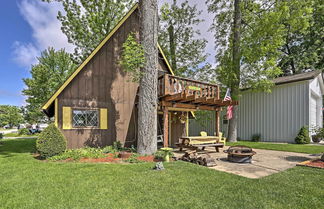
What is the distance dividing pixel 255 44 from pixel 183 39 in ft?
25.1

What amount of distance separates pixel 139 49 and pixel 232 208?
22.2 feet

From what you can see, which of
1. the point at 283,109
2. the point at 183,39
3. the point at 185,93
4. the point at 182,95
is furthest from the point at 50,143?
the point at 183,39

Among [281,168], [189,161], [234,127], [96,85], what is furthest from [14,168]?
[234,127]

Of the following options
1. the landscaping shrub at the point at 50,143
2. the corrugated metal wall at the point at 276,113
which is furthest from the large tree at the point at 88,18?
the corrugated metal wall at the point at 276,113

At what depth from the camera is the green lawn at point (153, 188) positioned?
329cm

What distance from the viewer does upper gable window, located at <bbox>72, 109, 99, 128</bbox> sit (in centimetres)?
892

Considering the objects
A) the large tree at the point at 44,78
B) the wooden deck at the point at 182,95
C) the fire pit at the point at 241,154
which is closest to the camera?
the fire pit at the point at 241,154

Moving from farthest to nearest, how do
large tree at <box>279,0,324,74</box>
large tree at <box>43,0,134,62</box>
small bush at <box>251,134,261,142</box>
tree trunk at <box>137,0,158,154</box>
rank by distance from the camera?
large tree at <box>279,0,324,74</box> → large tree at <box>43,0,134,62</box> → small bush at <box>251,134,261,142</box> → tree trunk at <box>137,0,158,154</box>

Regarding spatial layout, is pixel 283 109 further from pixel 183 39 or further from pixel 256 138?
pixel 183 39

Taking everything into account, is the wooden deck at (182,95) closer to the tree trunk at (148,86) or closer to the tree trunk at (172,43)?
the tree trunk at (148,86)

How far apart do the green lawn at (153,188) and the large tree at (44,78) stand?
53.3ft

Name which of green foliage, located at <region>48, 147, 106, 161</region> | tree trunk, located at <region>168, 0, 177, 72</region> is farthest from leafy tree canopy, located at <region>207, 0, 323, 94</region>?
green foliage, located at <region>48, 147, 106, 161</region>

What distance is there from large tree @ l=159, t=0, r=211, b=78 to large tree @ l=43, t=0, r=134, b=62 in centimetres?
450

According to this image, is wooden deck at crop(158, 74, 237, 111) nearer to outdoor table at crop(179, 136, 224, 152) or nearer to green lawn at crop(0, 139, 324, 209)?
outdoor table at crop(179, 136, 224, 152)
